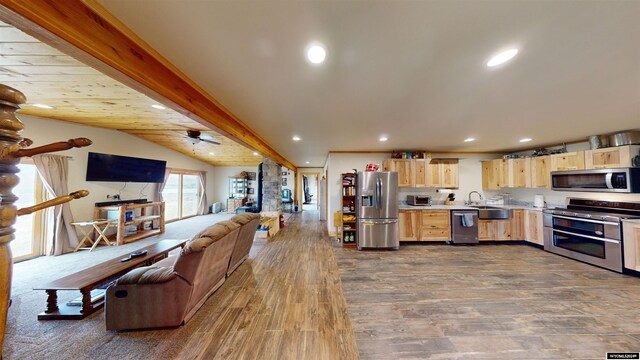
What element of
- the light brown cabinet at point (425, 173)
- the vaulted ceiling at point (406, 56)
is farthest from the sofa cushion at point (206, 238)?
the light brown cabinet at point (425, 173)

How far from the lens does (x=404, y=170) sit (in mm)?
4910

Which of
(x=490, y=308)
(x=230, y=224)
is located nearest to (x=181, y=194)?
(x=230, y=224)

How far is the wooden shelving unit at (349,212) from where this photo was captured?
14.9ft

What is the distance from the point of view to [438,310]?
2.29 meters

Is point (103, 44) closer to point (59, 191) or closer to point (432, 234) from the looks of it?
point (59, 191)

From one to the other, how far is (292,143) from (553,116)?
13.5ft

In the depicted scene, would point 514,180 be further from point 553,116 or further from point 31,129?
point 31,129

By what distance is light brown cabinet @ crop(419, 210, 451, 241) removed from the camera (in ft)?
15.3

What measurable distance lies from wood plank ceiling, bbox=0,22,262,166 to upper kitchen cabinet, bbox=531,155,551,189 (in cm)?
732

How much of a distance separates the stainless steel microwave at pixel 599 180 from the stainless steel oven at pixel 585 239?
1.92 ft

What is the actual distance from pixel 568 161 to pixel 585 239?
4.76ft

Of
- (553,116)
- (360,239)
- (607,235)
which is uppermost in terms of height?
(553,116)

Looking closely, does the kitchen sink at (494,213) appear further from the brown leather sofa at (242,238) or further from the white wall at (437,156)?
the brown leather sofa at (242,238)

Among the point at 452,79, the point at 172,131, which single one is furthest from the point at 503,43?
the point at 172,131
